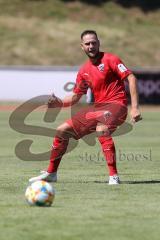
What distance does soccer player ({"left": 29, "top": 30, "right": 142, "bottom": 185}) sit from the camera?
36.1ft

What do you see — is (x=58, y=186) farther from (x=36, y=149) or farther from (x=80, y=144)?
(x=80, y=144)

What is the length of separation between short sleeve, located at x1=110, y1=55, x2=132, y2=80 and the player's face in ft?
0.89

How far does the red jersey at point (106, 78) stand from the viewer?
11102 mm

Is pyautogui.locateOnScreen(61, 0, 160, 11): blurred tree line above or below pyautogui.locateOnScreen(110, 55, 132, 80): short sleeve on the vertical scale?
below

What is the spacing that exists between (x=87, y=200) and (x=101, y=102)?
2255mm

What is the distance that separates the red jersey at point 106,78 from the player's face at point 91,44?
20cm

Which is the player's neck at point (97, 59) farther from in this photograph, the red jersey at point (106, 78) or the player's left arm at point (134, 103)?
the player's left arm at point (134, 103)

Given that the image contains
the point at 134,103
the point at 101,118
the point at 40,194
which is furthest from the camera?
the point at 101,118

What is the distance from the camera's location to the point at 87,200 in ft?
31.1

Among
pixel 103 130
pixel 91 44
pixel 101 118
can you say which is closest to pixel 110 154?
pixel 103 130

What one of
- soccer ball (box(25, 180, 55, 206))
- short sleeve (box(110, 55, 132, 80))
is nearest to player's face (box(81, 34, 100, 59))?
short sleeve (box(110, 55, 132, 80))

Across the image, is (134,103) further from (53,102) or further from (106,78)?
(53,102)

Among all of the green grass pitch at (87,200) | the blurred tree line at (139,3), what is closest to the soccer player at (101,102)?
the green grass pitch at (87,200)

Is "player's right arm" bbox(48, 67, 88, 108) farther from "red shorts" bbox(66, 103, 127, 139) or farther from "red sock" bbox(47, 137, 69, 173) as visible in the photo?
"red sock" bbox(47, 137, 69, 173)
